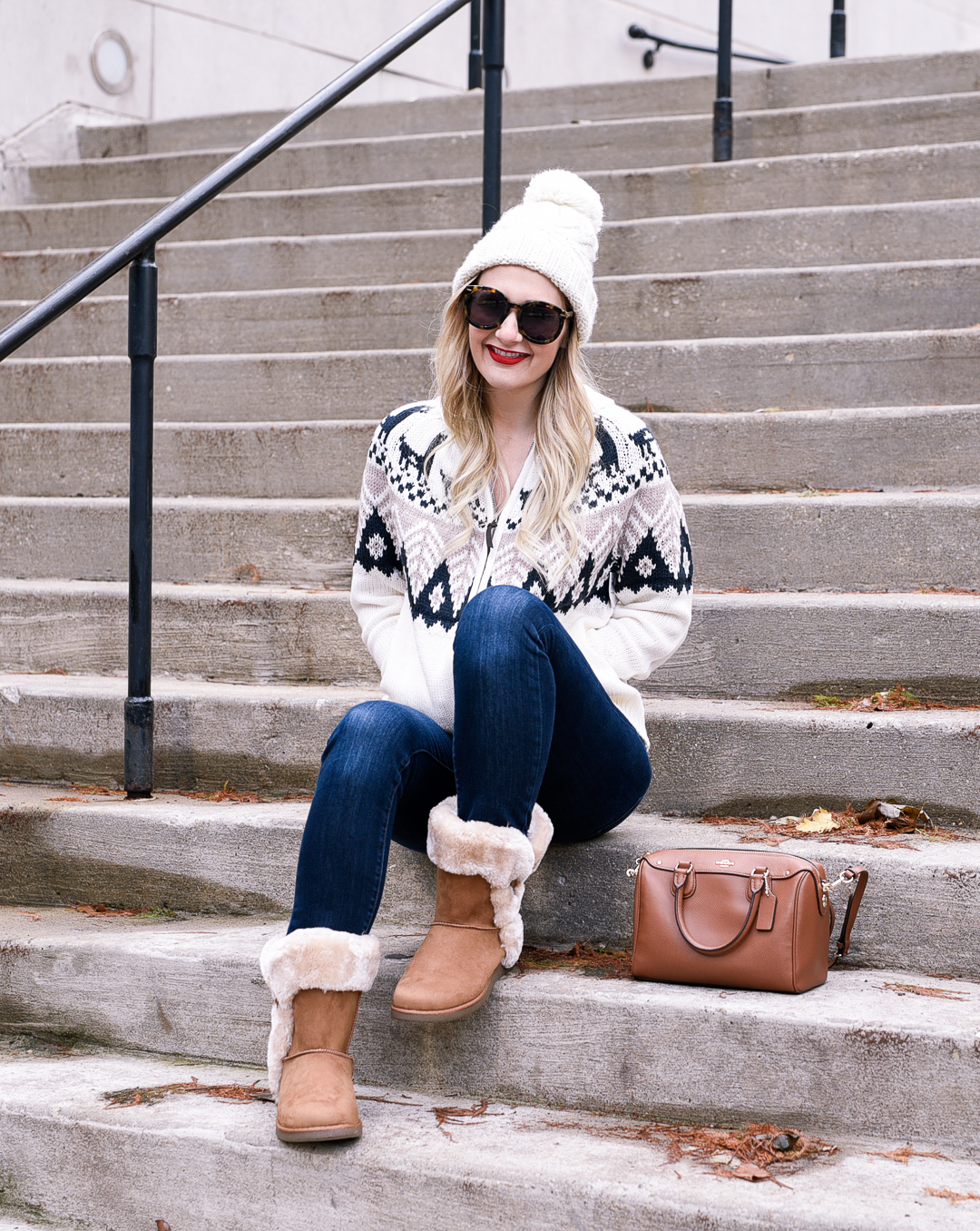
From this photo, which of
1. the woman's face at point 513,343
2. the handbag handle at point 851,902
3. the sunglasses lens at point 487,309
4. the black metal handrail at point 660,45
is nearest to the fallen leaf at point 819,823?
the handbag handle at point 851,902

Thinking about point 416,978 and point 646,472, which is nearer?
point 416,978

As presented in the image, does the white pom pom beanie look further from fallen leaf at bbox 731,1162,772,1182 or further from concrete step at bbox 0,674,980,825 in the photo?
fallen leaf at bbox 731,1162,772,1182

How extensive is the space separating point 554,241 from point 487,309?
17 cm

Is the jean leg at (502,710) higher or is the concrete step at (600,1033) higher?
the jean leg at (502,710)

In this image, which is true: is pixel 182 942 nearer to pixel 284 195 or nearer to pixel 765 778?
pixel 765 778

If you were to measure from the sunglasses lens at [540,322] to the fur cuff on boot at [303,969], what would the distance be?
1071 mm

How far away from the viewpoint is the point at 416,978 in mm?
2102

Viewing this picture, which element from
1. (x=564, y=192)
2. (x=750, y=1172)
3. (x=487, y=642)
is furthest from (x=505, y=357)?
(x=750, y=1172)

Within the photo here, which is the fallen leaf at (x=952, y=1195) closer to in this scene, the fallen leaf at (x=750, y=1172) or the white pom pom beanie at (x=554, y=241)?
the fallen leaf at (x=750, y=1172)

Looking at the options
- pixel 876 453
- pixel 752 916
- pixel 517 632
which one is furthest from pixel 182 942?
pixel 876 453

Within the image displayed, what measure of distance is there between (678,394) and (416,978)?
1.99m

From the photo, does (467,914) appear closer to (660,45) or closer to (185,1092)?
(185,1092)

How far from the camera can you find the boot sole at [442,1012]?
81.0 inches

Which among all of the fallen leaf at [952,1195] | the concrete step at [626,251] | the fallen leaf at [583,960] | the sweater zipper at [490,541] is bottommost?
the fallen leaf at [952,1195]
